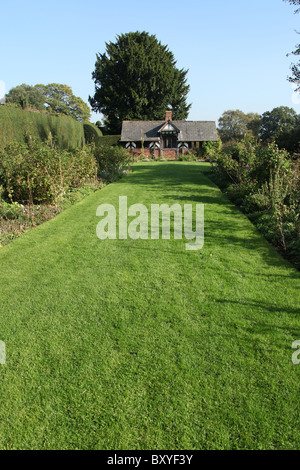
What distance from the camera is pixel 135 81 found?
3878 centimetres

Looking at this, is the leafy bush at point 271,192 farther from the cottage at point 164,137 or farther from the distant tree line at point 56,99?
the distant tree line at point 56,99

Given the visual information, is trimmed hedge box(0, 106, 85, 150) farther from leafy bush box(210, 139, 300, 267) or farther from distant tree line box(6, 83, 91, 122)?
distant tree line box(6, 83, 91, 122)

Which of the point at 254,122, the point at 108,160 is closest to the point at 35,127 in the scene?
the point at 108,160

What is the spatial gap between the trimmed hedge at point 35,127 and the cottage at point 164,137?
857 centimetres

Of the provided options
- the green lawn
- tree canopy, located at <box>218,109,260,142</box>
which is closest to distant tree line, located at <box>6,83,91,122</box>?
tree canopy, located at <box>218,109,260,142</box>

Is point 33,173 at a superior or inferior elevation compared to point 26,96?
inferior

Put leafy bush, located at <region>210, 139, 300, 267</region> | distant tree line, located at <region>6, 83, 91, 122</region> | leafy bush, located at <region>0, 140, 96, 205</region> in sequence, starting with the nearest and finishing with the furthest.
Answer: leafy bush, located at <region>210, 139, 300, 267</region>
leafy bush, located at <region>0, 140, 96, 205</region>
distant tree line, located at <region>6, 83, 91, 122</region>

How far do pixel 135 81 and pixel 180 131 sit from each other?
10850 mm

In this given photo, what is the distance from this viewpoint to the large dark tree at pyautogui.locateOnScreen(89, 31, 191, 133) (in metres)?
38.8

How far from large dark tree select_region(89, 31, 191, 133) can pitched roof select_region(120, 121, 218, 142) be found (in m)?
5.03

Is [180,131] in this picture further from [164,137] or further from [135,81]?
[135,81]

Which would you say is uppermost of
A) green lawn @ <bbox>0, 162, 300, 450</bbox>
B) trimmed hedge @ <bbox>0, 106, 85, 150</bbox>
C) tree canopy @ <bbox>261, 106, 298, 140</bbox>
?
tree canopy @ <bbox>261, 106, 298, 140</bbox>

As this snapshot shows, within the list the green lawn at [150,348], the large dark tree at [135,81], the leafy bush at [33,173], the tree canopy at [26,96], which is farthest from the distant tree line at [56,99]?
the green lawn at [150,348]
